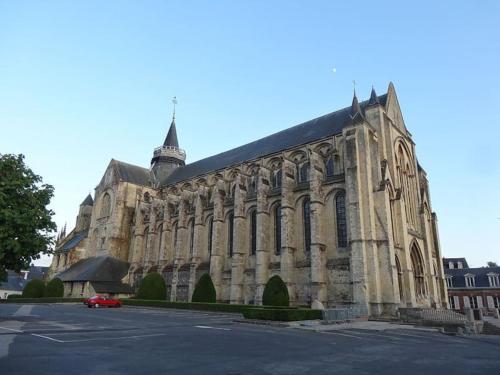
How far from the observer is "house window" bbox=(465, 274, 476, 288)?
150 ft

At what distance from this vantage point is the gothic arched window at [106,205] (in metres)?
46.6

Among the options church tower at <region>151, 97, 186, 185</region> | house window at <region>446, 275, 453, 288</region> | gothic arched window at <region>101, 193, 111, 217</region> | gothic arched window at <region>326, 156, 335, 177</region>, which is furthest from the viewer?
church tower at <region>151, 97, 186, 185</region>

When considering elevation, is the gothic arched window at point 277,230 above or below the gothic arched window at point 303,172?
below

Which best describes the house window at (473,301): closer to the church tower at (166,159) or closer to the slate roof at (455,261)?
the slate roof at (455,261)

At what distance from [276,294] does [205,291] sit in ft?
24.3

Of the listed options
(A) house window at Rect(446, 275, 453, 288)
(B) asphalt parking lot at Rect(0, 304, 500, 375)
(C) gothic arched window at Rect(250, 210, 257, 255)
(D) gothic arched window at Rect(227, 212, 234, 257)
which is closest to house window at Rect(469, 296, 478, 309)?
(A) house window at Rect(446, 275, 453, 288)

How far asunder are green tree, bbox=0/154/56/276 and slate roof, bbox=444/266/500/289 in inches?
1886

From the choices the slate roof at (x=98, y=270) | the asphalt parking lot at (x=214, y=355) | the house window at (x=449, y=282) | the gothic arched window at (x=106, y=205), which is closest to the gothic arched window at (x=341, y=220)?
the asphalt parking lot at (x=214, y=355)

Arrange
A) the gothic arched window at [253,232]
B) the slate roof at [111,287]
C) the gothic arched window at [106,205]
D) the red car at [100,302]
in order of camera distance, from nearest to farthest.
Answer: the red car at [100,302]
the gothic arched window at [253,232]
the slate roof at [111,287]
the gothic arched window at [106,205]

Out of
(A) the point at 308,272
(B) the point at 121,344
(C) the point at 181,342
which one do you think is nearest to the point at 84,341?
(B) the point at 121,344

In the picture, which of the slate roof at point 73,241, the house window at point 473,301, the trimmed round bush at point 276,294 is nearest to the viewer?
the trimmed round bush at point 276,294

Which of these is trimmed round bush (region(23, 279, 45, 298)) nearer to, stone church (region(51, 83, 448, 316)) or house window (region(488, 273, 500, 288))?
stone church (region(51, 83, 448, 316))

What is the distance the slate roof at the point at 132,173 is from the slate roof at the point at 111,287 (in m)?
13.8

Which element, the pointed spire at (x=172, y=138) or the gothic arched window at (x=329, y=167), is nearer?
the gothic arched window at (x=329, y=167)
